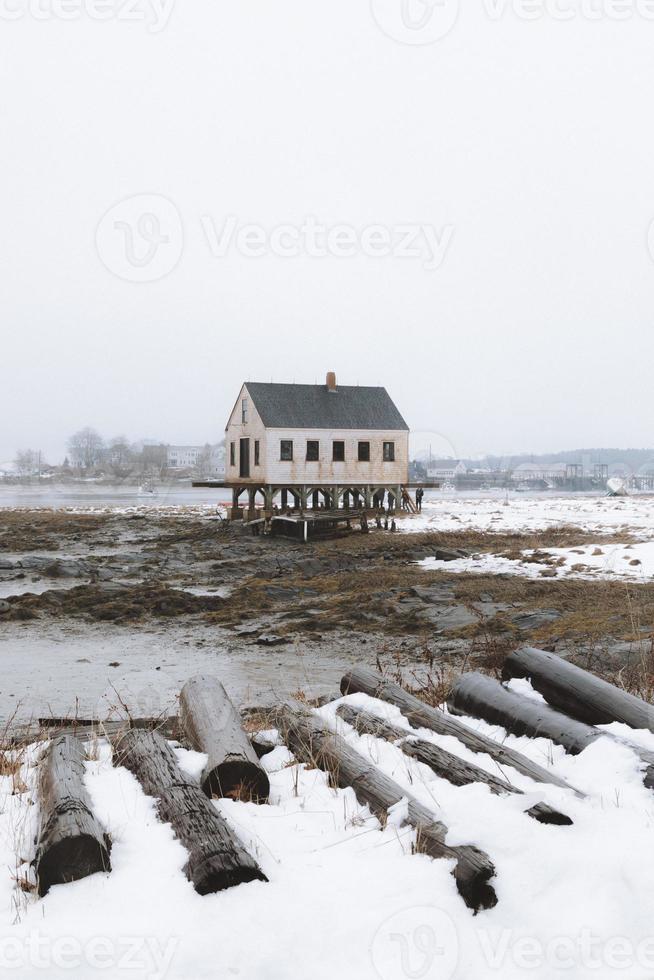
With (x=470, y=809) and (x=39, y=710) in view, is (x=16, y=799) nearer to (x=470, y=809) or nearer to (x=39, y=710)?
(x=470, y=809)

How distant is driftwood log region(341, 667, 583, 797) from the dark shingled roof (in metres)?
31.4

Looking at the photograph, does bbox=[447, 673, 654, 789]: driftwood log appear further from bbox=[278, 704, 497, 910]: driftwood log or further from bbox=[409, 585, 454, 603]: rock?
bbox=[409, 585, 454, 603]: rock

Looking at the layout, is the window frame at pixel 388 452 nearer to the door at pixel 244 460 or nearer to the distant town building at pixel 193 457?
the door at pixel 244 460

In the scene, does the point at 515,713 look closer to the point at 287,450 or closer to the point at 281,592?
the point at 281,592

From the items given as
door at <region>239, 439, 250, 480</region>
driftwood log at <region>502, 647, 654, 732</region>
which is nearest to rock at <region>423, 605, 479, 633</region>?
driftwood log at <region>502, 647, 654, 732</region>

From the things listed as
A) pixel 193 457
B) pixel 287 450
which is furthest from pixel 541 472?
pixel 287 450

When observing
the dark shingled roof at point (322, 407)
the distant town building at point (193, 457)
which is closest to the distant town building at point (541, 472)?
the distant town building at point (193, 457)

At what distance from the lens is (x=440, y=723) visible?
226 inches

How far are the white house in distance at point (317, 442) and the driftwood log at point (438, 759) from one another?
31507 millimetres

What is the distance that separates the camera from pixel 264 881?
368 cm

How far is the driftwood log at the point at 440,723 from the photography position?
4.83m

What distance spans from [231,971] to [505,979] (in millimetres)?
1177

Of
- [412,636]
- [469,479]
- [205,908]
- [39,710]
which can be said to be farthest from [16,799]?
[469,479]

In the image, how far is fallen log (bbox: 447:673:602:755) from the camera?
5.37 metres
